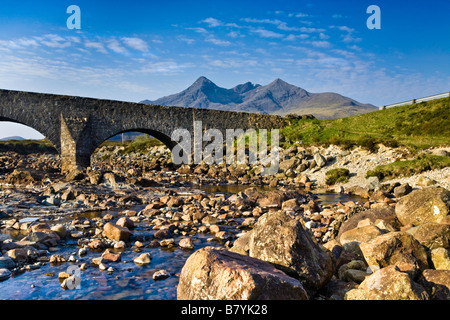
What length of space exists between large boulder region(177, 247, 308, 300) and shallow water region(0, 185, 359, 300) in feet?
5.58

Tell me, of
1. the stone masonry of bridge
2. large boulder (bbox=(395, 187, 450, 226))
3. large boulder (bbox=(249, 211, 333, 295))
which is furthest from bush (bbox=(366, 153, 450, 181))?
the stone masonry of bridge

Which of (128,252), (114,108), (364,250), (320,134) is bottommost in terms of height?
(128,252)

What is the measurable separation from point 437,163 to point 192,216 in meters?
16.2

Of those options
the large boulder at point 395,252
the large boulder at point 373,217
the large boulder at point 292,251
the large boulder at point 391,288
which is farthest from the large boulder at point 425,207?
the large boulder at point 391,288

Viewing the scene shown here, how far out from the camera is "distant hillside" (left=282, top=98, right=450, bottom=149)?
90.5ft

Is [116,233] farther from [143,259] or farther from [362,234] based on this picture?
[362,234]

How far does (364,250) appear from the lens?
6.73 m

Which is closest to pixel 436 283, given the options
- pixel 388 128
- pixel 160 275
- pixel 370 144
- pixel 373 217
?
pixel 373 217

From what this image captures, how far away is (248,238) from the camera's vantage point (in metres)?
7.96

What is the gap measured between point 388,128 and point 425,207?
89.0 feet

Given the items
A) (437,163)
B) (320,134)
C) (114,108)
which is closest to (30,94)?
(114,108)

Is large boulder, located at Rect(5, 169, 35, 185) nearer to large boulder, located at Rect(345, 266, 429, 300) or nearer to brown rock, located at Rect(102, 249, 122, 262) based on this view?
brown rock, located at Rect(102, 249, 122, 262)

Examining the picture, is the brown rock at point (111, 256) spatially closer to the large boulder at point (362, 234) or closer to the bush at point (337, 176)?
the large boulder at point (362, 234)
